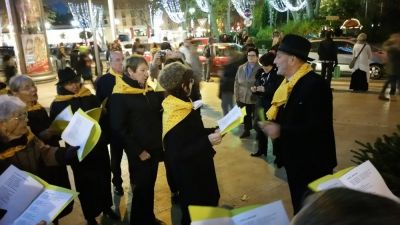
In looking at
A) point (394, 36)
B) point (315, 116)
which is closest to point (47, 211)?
point (315, 116)

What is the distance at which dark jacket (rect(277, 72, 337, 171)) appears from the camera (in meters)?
2.88

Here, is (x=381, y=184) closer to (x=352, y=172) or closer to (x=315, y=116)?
(x=352, y=172)

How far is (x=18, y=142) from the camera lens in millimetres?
2779

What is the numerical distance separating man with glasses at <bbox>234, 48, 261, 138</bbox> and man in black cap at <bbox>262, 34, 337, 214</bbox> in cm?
359

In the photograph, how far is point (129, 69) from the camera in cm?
394

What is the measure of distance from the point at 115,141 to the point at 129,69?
4.17ft

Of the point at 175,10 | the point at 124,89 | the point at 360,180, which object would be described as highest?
the point at 175,10

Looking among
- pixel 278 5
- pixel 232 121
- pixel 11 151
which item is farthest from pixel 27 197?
pixel 278 5

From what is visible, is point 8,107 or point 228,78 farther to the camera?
→ point 228,78

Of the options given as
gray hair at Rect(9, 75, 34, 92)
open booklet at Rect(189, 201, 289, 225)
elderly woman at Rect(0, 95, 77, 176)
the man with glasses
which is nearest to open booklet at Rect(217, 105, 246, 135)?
elderly woman at Rect(0, 95, 77, 176)

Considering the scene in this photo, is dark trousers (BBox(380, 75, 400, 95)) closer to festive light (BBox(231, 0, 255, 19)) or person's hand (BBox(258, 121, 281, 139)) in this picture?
person's hand (BBox(258, 121, 281, 139))

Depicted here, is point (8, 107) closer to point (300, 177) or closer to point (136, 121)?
point (136, 121)

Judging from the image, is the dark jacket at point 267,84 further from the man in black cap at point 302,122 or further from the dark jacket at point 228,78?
the man in black cap at point 302,122

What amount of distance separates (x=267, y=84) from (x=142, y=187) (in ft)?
9.41
